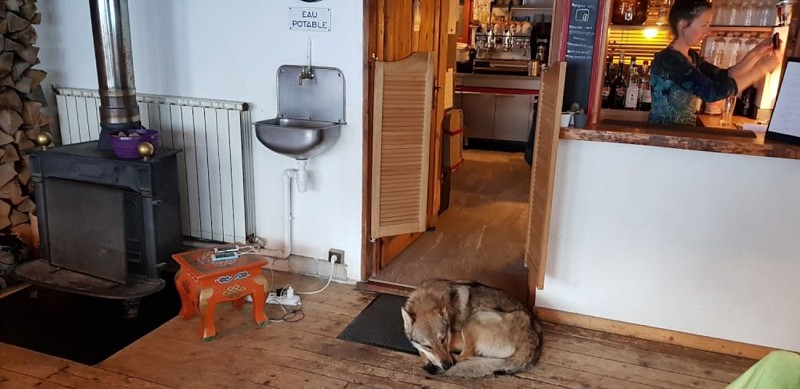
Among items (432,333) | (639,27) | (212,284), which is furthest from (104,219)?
(639,27)

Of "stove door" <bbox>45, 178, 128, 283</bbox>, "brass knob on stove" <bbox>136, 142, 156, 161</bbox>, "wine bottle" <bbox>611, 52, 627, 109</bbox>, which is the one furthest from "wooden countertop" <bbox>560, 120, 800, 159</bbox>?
"stove door" <bbox>45, 178, 128, 283</bbox>

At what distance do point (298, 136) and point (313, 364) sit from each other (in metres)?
1.12

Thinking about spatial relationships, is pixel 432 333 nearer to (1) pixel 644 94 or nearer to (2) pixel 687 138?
(2) pixel 687 138

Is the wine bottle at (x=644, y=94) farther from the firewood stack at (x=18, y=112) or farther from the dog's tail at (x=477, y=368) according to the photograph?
the firewood stack at (x=18, y=112)

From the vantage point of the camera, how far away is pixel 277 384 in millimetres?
2326

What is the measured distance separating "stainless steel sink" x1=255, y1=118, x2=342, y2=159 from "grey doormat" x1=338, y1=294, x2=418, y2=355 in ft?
2.85

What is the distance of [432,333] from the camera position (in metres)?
2.34

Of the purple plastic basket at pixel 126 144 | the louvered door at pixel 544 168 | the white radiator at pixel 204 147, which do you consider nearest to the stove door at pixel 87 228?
the purple plastic basket at pixel 126 144

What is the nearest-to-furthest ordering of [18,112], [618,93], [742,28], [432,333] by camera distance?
[432,333] → [18,112] → [742,28] → [618,93]

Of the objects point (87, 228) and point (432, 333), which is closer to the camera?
point (432, 333)

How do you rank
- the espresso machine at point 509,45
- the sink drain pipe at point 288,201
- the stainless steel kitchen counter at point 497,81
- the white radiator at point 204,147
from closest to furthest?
the sink drain pipe at point 288,201 → the white radiator at point 204,147 → the stainless steel kitchen counter at point 497,81 → the espresso machine at point 509,45

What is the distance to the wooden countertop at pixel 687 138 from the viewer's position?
2391 mm

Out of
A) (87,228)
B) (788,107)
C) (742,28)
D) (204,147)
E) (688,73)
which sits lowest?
(87,228)

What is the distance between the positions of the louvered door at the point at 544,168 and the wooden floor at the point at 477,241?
0.46 metres
